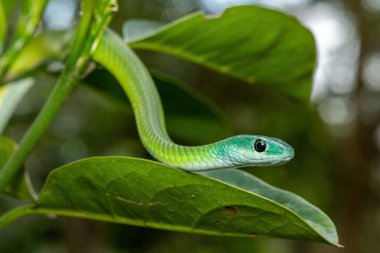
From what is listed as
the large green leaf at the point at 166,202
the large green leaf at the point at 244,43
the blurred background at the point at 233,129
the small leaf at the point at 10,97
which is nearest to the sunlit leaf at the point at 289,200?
the large green leaf at the point at 166,202

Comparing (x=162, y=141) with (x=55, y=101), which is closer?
(x=55, y=101)

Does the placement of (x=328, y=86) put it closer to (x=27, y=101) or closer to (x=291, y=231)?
(x=27, y=101)

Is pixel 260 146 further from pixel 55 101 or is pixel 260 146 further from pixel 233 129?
pixel 233 129

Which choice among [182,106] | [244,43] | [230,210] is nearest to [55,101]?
[230,210]

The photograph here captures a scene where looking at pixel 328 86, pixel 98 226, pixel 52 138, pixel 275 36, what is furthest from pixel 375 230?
pixel 275 36

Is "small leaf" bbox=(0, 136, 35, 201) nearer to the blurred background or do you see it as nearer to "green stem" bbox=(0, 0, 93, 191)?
"green stem" bbox=(0, 0, 93, 191)

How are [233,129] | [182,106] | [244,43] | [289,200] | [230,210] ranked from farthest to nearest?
[233,129] → [182,106] → [244,43] → [289,200] → [230,210]

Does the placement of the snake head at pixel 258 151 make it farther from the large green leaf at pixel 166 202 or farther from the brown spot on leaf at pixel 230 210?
the brown spot on leaf at pixel 230 210
